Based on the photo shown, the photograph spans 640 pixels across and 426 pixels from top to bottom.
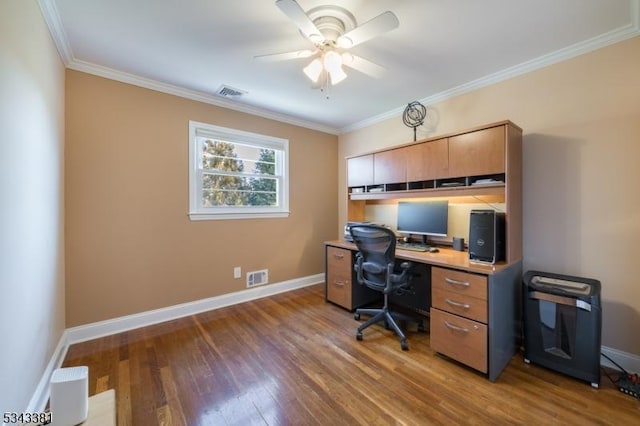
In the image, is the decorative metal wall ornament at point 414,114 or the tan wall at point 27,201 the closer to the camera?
A: the tan wall at point 27,201

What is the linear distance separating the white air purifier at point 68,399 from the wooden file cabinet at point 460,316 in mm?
2173

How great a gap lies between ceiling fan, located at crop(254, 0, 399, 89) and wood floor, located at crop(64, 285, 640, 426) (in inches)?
86.2

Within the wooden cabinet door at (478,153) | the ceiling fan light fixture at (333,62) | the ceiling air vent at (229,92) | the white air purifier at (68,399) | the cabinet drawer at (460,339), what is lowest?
the cabinet drawer at (460,339)

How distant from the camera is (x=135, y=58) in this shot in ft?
7.49

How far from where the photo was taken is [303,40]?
2049 mm

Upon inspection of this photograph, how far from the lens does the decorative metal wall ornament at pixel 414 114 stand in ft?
9.81

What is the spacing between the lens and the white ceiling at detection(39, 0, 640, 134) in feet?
5.57

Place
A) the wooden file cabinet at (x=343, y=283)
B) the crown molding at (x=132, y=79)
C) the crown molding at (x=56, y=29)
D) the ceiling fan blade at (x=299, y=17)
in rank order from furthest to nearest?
the wooden file cabinet at (x=343, y=283), the crown molding at (x=132, y=79), the crown molding at (x=56, y=29), the ceiling fan blade at (x=299, y=17)

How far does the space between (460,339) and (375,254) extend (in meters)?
0.91

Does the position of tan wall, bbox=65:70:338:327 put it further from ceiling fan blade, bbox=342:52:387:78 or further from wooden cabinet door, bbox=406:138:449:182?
wooden cabinet door, bbox=406:138:449:182

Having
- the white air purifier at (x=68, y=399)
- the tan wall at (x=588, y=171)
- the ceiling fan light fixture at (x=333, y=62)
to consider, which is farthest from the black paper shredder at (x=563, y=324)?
the white air purifier at (x=68, y=399)

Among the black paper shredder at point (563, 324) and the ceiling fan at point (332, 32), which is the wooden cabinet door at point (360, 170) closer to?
the ceiling fan at point (332, 32)

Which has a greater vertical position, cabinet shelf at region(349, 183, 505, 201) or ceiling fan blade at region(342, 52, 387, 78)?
ceiling fan blade at region(342, 52, 387, 78)

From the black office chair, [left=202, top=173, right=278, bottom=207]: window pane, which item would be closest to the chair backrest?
the black office chair
